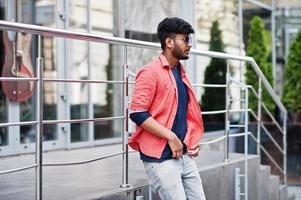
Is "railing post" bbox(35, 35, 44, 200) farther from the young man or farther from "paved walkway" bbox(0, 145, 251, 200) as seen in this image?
the young man

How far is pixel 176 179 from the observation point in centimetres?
300

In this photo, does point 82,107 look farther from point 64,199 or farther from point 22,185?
point 64,199

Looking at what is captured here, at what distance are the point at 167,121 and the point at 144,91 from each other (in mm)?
228

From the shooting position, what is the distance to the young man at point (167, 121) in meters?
2.98

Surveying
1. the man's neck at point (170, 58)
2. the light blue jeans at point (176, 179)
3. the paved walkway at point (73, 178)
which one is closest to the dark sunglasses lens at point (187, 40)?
the man's neck at point (170, 58)

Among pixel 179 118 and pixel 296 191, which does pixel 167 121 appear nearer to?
pixel 179 118

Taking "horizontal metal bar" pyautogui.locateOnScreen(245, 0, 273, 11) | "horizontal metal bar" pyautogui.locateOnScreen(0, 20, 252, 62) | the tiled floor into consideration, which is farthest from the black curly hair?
"horizontal metal bar" pyautogui.locateOnScreen(245, 0, 273, 11)

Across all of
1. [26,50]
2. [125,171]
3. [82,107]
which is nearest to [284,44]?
[82,107]

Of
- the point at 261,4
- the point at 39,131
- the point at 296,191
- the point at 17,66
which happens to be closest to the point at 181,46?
the point at 39,131

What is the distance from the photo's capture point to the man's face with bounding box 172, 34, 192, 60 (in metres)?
3.07

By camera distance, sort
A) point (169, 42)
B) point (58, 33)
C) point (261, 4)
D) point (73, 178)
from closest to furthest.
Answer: point (169, 42) → point (58, 33) → point (73, 178) → point (261, 4)

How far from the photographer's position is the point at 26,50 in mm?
6887

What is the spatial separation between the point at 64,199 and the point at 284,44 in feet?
40.6

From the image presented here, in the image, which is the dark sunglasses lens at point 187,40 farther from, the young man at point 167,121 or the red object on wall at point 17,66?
the red object on wall at point 17,66
